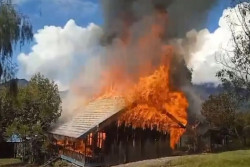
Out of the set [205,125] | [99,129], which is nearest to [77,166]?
[99,129]

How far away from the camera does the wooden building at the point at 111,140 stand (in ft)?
93.2

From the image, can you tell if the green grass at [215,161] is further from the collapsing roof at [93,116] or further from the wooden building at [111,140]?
the collapsing roof at [93,116]

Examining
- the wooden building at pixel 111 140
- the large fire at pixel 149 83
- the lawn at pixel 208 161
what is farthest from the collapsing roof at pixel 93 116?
the lawn at pixel 208 161

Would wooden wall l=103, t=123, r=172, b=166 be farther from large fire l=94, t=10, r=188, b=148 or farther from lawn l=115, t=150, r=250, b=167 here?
lawn l=115, t=150, r=250, b=167

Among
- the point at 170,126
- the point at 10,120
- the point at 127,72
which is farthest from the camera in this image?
the point at 10,120

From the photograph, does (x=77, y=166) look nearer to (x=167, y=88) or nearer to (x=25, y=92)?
(x=167, y=88)

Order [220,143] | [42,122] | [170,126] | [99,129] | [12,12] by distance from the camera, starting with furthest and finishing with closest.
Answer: [220,143]
[42,122]
[170,126]
[99,129]
[12,12]

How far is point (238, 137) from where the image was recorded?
43500 mm

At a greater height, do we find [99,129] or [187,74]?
[187,74]

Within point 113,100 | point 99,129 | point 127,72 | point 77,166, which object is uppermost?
point 127,72

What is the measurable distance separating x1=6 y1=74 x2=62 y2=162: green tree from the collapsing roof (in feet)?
9.48

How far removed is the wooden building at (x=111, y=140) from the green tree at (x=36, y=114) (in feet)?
20.5

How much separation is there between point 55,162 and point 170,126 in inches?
421

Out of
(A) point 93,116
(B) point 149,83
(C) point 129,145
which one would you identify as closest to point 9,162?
(A) point 93,116
